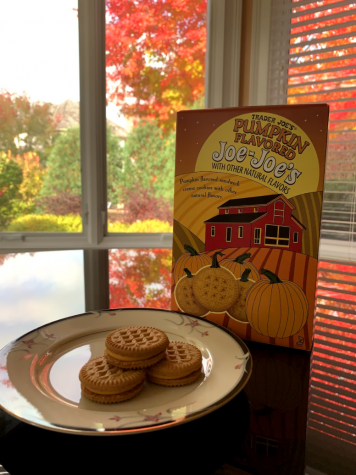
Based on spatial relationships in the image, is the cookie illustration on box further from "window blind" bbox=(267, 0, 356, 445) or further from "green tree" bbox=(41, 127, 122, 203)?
"green tree" bbox=(41, 127, 122, 203)

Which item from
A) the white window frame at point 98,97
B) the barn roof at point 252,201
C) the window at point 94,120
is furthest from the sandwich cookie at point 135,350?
the white window frame at point 98,97

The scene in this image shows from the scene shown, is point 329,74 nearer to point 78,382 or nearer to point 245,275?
point 245,275

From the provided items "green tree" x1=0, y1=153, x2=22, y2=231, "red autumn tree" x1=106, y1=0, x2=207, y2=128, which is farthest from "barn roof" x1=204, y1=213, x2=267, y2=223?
"green tree" x1=0, y1=153, x2=22, y2=231

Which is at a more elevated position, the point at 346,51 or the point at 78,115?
the point at 346,51

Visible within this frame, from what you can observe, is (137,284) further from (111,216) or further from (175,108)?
(175,108)

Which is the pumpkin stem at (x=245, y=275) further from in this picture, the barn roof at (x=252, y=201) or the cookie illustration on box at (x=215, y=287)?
the barn roof at (x=252, y=201)

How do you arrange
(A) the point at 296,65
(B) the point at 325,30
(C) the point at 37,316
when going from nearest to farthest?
1. (C) the point at 37,316
2. (B) the point at 325,30
3. (A) the point at 296,65

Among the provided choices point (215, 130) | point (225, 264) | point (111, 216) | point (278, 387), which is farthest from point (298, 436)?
point (111, 216)

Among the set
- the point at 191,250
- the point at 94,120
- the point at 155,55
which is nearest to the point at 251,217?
the point at 191,250
